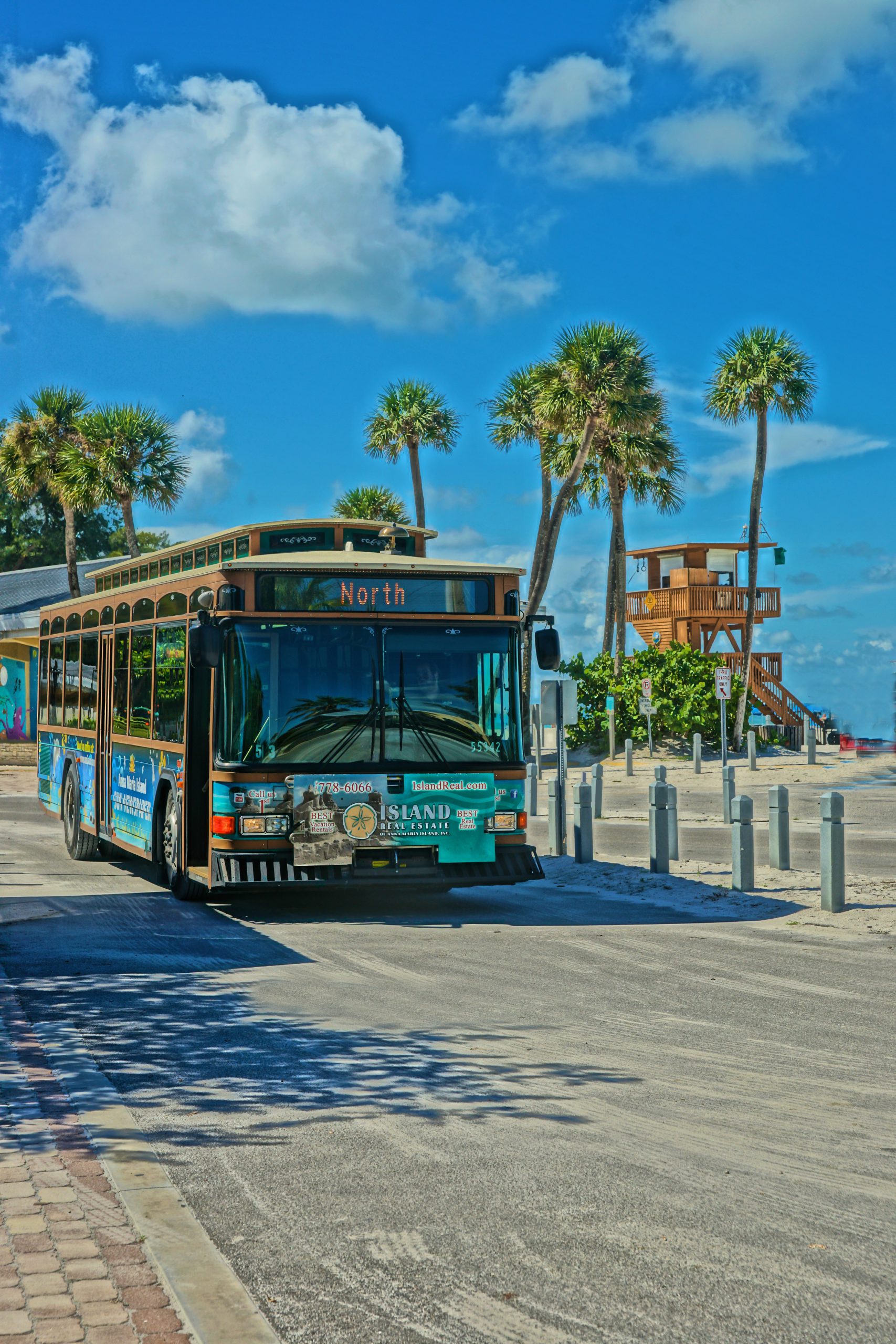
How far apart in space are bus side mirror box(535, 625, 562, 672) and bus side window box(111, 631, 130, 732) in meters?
4.68

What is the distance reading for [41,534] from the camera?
2867 inches

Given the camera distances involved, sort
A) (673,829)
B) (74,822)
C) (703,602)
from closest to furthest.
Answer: (673,829), (74,822), (703,602)

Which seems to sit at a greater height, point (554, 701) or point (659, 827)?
point (554, 701)

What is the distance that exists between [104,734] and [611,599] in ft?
121

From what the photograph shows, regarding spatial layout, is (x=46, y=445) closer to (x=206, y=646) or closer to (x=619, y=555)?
(x=619, y=555)

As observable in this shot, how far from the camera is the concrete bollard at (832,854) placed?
1252 cm

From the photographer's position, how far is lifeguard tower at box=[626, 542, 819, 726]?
170 ft

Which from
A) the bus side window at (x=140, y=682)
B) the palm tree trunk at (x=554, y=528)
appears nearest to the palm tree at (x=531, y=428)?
the palm tree trunk at (x=554, y=528)

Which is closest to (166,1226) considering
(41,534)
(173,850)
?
(173,850)

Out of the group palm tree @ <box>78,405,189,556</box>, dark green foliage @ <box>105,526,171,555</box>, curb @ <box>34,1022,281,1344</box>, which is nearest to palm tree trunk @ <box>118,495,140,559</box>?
palm tree @ <box>78,405,189,556</box>

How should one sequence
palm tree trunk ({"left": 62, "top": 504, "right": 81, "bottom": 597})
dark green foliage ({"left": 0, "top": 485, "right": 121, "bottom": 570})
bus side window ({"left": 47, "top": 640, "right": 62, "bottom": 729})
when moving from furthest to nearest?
dark green foliage ({"left": 0, "top": 485, "right": 121, "bottom": 570}) < palm tree trunk ({"left": 62, "top": 504, "right": 81, "bottom": 597}) < bus side window ({"left": 47, "top": 640, "right": 62, "bottom": 729})

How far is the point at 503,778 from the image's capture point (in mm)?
12516

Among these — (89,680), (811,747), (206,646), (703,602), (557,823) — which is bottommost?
(557,823)

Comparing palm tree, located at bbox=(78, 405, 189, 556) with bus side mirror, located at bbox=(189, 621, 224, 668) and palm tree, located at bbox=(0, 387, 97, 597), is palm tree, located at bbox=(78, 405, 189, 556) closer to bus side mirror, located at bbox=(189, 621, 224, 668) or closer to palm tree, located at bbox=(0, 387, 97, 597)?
palm tree, located at bbox=(0, 387, 97, 597)
